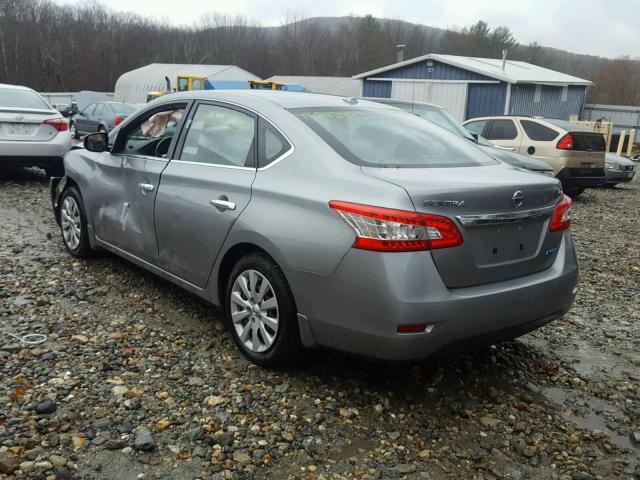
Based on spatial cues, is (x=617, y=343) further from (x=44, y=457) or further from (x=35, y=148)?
(x=35, y=148)

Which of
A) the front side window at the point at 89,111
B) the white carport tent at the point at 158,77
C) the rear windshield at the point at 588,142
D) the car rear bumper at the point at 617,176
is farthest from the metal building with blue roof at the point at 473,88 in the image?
the white carport tent at the point at 158,77

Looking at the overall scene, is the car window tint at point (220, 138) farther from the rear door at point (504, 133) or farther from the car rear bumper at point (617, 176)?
the car rear bumper at point (617, 176)

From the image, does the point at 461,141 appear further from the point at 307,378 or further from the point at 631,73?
the point at 631,73

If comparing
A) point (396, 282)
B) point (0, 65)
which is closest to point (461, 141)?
point (396, 282)

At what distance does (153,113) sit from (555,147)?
9.06 m

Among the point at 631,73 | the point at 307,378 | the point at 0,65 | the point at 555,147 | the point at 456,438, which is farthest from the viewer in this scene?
the point at 0,65

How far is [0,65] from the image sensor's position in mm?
70250

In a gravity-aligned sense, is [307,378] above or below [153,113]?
below

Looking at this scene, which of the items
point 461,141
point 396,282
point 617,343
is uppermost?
point 461,141

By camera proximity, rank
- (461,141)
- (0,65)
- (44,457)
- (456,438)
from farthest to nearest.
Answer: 1. (0,65)
2. (461,141)
3. (456,438)
4. (44,457)

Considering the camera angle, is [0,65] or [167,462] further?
[0,65]

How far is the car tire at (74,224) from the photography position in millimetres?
5445

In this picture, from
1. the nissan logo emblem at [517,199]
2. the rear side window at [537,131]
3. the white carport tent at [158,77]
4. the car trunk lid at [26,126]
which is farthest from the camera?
the white carport tent at [158,77]

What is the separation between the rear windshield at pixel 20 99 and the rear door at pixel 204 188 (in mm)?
6546
